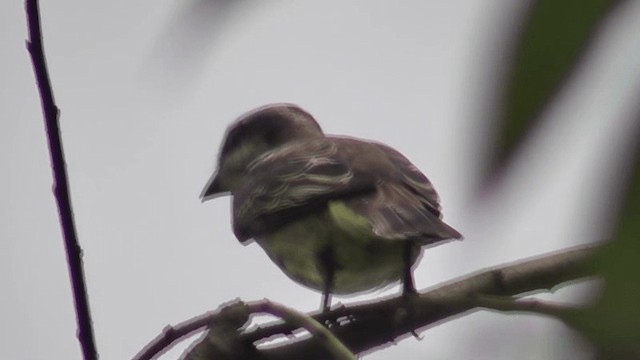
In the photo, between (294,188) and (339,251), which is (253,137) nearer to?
(294,188)

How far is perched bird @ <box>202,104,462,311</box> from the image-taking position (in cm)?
324

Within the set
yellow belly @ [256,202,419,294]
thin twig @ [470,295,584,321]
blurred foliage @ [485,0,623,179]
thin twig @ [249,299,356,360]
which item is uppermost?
blurred foliage @ [485,0,623,179]

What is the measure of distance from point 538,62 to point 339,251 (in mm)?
2983

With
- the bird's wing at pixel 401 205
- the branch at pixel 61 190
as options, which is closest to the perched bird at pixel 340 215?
the bird's wing at pixel 401 205

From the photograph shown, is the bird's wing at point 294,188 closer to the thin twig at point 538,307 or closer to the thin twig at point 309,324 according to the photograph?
the thin twig at point 309,324

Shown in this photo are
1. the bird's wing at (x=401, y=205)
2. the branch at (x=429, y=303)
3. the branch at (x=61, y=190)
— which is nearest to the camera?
the branch at (x=61, y=190)

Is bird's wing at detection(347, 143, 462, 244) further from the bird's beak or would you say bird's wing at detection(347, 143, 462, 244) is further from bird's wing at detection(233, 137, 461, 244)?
the bird's beak

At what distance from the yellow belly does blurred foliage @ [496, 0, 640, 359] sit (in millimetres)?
2774

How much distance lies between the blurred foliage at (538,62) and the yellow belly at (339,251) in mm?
2773

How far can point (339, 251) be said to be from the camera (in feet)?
11.2

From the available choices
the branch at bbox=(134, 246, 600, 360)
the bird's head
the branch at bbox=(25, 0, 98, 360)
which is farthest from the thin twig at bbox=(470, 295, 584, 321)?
the bird's head

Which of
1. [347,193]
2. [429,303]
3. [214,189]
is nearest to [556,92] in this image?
[429,303]

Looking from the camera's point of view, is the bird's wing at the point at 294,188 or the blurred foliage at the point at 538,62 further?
the bird's wing at the point at 294,188

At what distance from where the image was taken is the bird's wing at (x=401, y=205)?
3.05 meters
